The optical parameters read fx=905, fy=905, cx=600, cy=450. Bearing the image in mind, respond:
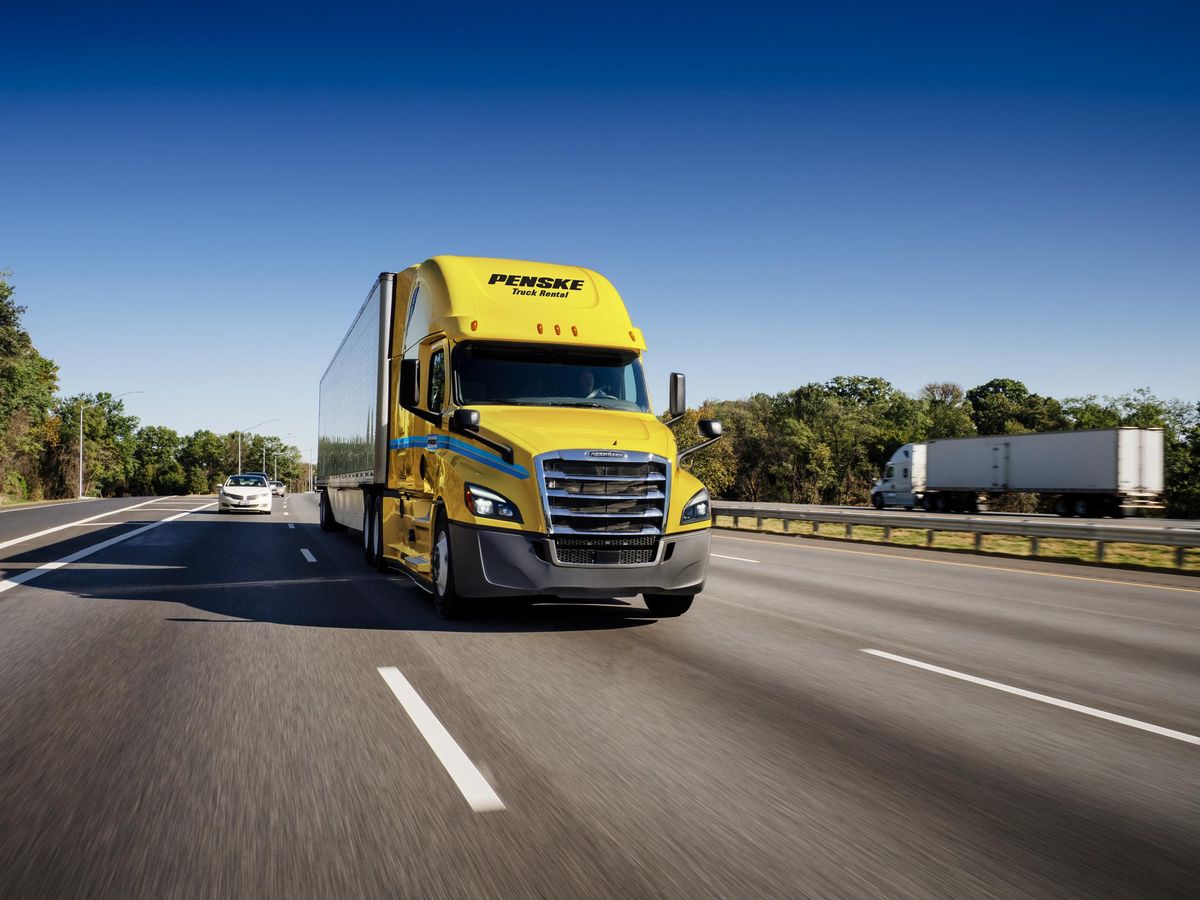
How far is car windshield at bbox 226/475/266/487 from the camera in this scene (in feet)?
109

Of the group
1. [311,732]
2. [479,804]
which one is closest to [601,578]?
[311,732]

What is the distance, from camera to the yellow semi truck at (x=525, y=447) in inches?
307

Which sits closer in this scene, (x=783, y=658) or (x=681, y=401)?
(x=783, y=658)

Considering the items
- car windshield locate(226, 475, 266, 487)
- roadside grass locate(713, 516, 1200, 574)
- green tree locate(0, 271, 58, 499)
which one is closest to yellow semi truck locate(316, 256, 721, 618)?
roadside grass locate(713, 516, 1200, 574)

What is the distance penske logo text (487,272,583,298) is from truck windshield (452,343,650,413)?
727 mm

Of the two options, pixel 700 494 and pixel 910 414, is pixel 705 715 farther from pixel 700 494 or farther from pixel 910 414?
pixel 910 414

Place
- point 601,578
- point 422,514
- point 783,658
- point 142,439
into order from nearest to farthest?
point 783,658 → point 601,578 → point 422,514 → point 142,439

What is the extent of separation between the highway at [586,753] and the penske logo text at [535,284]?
11.1 ft

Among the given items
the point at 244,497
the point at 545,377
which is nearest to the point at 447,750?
the point at 545,377

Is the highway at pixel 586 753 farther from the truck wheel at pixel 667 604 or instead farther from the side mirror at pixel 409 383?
the side mirror at pixel 409 383

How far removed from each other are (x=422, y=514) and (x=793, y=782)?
6.14m

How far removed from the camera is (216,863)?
320cm

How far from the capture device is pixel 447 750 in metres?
4.53

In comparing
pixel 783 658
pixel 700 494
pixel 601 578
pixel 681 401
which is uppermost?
pixel 681 401
